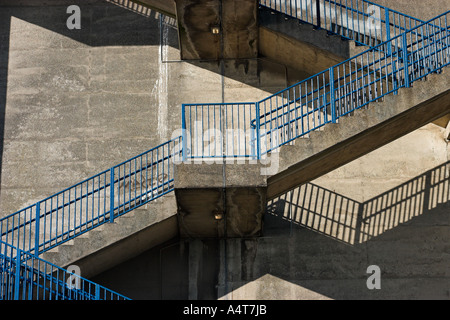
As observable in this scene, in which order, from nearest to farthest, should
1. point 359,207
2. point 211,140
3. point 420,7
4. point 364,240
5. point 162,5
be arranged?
1. point 364,240
2. point 359,207
3. point 211,140
4. point 162,5
5. point 420,7

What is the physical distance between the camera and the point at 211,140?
2756cm

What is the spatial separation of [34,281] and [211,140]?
6.09m

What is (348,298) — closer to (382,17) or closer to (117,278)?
(117,278)

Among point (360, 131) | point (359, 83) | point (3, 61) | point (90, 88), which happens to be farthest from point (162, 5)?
point (360, 131)

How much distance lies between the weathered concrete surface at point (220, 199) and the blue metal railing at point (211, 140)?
412mm

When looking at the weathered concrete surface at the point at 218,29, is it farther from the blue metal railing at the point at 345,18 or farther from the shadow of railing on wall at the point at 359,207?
the shadow of railing on wall at the point at 359,207

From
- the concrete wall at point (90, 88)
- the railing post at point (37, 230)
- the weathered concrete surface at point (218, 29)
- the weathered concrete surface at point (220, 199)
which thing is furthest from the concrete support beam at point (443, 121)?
the railing post at point (37, 230)

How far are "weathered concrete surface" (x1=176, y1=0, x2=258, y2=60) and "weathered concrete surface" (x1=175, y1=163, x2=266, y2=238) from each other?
4.85 meters

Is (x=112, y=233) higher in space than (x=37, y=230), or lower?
lower

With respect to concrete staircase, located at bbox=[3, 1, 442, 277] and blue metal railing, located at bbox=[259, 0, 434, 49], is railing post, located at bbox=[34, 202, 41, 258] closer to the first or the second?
concrete staircase, located at bbox=[3, 1, 442, 277]

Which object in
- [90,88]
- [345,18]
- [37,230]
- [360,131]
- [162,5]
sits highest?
[162,5]

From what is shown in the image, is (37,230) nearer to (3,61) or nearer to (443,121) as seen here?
(3,61)

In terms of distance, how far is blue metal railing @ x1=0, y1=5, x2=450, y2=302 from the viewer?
24656mm

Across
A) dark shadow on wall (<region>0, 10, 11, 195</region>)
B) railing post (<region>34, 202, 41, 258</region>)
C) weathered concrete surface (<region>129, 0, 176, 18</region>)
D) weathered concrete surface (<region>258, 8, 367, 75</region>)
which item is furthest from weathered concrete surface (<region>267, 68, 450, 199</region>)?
dark shadow on wall (<region>0, 10, 11, 195</region>)
